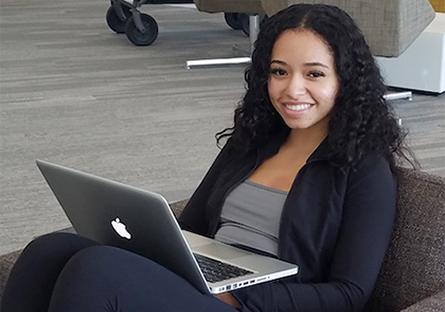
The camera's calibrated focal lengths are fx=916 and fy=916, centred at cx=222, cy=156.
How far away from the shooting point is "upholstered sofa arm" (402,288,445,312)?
1.46 meters

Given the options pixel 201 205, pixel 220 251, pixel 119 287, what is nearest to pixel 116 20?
pixel 201 205

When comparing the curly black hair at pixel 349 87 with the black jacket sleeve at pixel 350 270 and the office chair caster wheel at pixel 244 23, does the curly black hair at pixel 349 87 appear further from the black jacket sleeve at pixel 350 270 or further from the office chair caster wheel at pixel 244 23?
the office chair caster wheel at pixel 244 23

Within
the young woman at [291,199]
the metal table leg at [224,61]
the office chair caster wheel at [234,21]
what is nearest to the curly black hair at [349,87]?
the young woman at [291,199]

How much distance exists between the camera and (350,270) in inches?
62.9

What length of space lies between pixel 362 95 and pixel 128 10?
520cm

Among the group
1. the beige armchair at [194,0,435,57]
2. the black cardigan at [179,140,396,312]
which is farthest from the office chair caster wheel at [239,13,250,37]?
the black cardigan at [179,140,396,312]

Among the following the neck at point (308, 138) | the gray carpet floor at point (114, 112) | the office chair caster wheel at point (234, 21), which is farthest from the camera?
the office chair caster wheel at point (234, 21)

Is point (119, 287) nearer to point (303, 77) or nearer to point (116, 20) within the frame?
point (303, 77)

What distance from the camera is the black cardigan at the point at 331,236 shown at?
1.60m

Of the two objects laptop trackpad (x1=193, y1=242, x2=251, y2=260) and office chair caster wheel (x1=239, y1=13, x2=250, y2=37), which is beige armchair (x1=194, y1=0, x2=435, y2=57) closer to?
laptop trackpad (x1=193, y1=242, x2=251, y2=260)

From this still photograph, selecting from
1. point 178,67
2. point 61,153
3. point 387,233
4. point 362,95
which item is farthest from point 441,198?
point 178,67

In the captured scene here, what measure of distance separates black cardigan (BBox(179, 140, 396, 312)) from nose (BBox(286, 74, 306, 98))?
0.36 ft

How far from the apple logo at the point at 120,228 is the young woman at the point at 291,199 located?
5cm

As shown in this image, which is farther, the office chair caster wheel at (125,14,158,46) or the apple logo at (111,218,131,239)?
the office chair caster wheel at (125,14,158,46)
